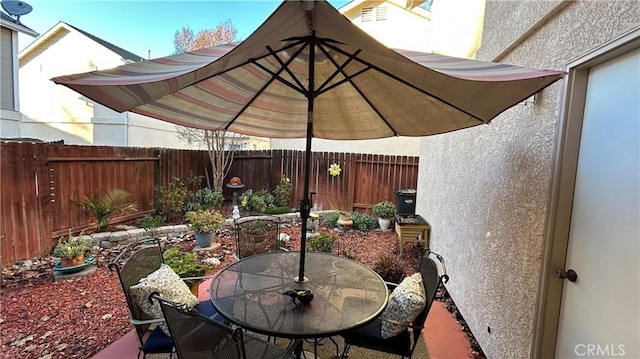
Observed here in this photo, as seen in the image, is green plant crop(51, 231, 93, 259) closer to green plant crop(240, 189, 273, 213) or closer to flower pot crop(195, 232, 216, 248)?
flower pot crop(195, 232, 216, 248)

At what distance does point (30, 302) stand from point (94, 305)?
73cm

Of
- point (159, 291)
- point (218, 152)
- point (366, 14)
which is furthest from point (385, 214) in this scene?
point (366, 14)

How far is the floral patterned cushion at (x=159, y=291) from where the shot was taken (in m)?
1.99

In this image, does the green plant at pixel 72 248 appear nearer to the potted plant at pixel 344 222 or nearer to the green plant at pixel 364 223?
the potted plant at pixel 344 222

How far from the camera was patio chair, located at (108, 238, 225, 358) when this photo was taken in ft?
6.46

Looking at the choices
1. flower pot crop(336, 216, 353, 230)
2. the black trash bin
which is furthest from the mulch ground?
flower pot crop(336, 216, 353, 230)

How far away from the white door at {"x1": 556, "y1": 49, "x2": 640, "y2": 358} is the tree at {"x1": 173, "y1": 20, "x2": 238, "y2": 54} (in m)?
14.3

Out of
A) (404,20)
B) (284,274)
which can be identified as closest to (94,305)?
(284,274)

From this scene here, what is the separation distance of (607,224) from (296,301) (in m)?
1.87

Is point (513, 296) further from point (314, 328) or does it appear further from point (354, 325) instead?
point (314, 328)

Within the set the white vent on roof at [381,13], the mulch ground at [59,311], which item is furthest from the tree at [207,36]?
the mulch ground at [59,311]

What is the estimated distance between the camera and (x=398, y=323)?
80.4 inches

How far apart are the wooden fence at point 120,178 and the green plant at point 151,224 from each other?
20.5 inches

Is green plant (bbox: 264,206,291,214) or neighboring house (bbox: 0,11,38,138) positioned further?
neighboring house (bbox: 0,11,38,138)
